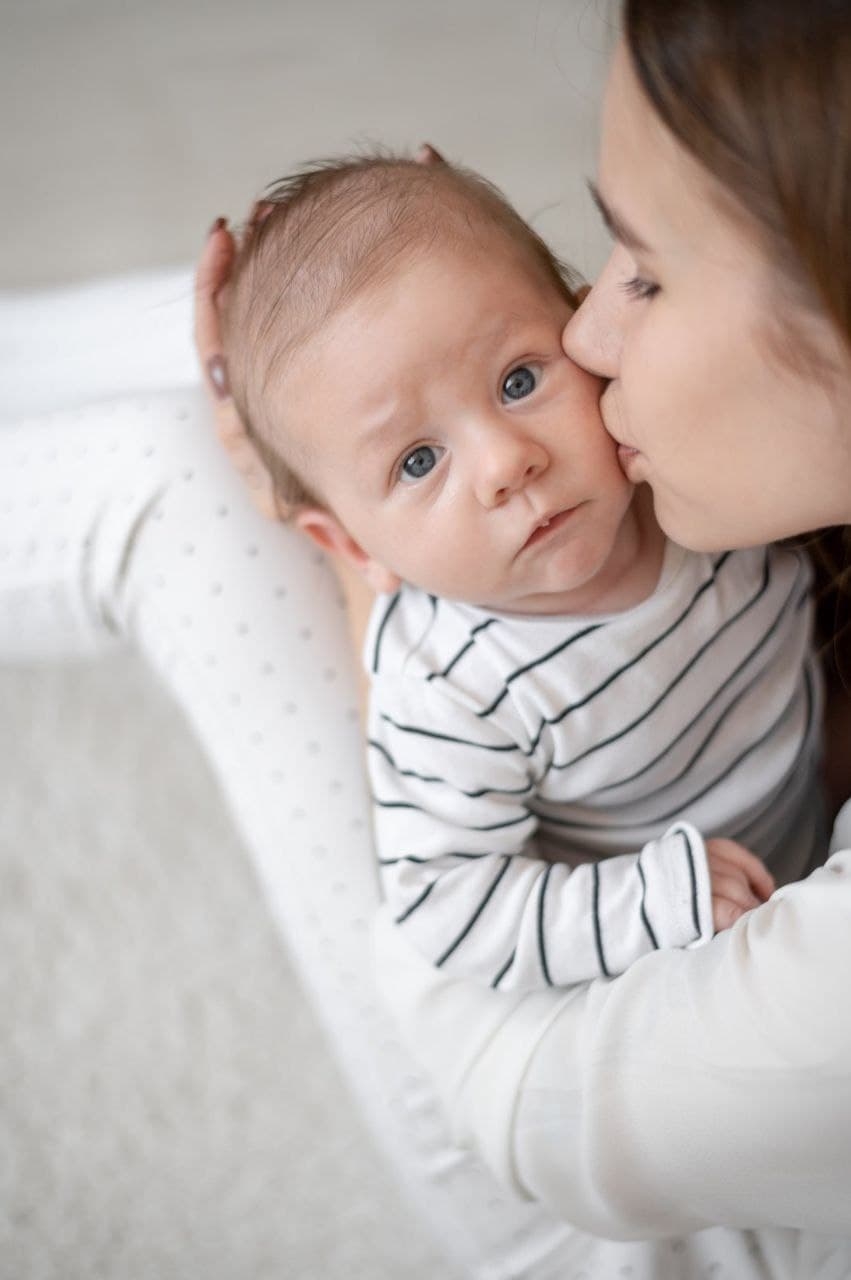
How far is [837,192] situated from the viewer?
0.60 metres

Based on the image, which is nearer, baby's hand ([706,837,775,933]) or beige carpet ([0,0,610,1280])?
baby's hand ([706,837,775,933])

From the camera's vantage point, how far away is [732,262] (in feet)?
2.16

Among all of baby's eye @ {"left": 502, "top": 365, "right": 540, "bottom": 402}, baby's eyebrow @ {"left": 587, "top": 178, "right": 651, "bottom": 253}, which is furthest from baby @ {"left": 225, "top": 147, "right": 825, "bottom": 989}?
baby's eyebrow @ {"left": 587, "top": 178, "right": 651, "bottom": 253}

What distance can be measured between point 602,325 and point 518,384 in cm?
7

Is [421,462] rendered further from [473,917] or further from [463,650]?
[473,917]

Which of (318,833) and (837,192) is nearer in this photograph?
(837,192)

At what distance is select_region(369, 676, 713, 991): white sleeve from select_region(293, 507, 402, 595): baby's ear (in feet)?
0.22

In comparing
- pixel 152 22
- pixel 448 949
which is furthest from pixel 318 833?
pixel 152 22

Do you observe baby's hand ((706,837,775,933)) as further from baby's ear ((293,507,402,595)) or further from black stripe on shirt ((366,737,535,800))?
baby's ear ((293,507,402,595))

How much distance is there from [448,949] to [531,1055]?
0.29 feet

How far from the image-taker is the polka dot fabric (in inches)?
38.2

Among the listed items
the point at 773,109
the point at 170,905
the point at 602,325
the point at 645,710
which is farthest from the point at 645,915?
the point at 170,905

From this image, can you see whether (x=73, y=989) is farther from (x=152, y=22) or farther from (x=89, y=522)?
(x=152, y=22)

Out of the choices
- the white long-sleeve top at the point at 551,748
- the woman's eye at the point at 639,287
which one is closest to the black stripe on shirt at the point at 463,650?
the white long-sleeve top at the point at 551,748
